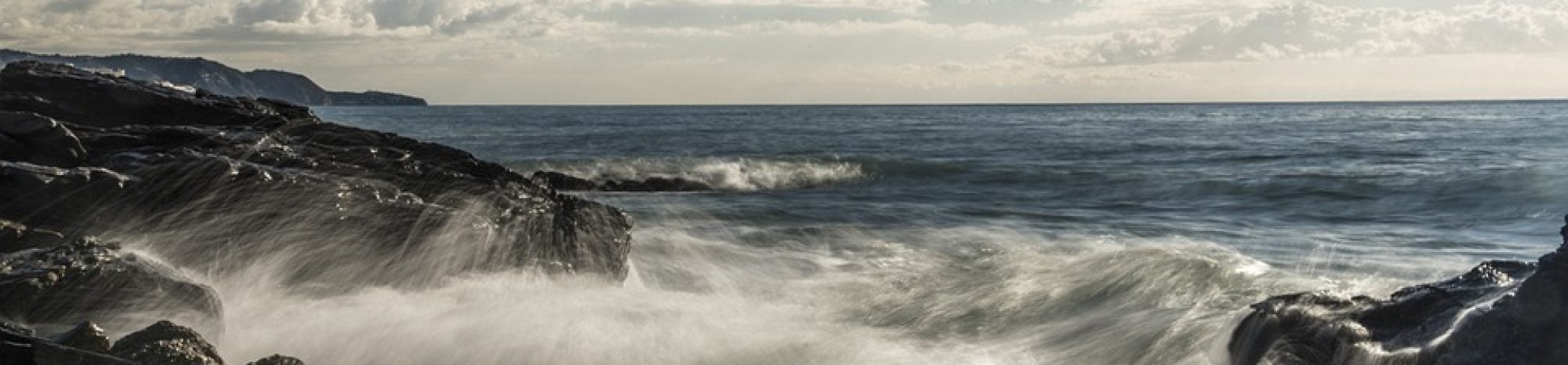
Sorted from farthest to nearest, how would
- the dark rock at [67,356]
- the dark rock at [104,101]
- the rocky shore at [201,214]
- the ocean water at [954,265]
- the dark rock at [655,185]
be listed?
the dark rock at [655,185] → the dark rock at [104,101] → the ocean water at [954,265] → the rocky shore at [201,214] → the dark rock at [67,356]

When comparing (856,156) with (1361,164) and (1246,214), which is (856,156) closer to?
(1361,164)

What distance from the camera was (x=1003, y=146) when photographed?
4128cm

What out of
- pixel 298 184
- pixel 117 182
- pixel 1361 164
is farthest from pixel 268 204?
pixel 1361 164

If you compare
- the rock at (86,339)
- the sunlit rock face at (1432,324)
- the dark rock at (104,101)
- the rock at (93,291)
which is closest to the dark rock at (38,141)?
the dark rock at (104,101)

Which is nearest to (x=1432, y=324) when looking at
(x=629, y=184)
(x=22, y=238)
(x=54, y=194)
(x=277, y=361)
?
(x=277, y=361)

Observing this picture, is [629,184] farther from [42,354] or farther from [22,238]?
[42,354]

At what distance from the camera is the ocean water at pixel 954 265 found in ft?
26.4

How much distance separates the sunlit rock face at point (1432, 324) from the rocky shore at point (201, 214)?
17.5ft

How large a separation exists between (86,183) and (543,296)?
10.9 ft

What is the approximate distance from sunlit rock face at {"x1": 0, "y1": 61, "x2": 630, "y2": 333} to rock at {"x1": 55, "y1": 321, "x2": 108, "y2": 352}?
4.04 ft

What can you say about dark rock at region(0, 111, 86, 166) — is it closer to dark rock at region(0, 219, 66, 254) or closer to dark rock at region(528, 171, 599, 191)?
dark rock at region(0, 219, 66, 254)

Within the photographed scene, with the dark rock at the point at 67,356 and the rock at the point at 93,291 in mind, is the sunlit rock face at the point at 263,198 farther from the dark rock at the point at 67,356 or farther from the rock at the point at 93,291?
the dark rock at the point at 67,356

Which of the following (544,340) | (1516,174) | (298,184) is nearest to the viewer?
(544,340)

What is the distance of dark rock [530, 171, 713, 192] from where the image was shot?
2072 centimetres
